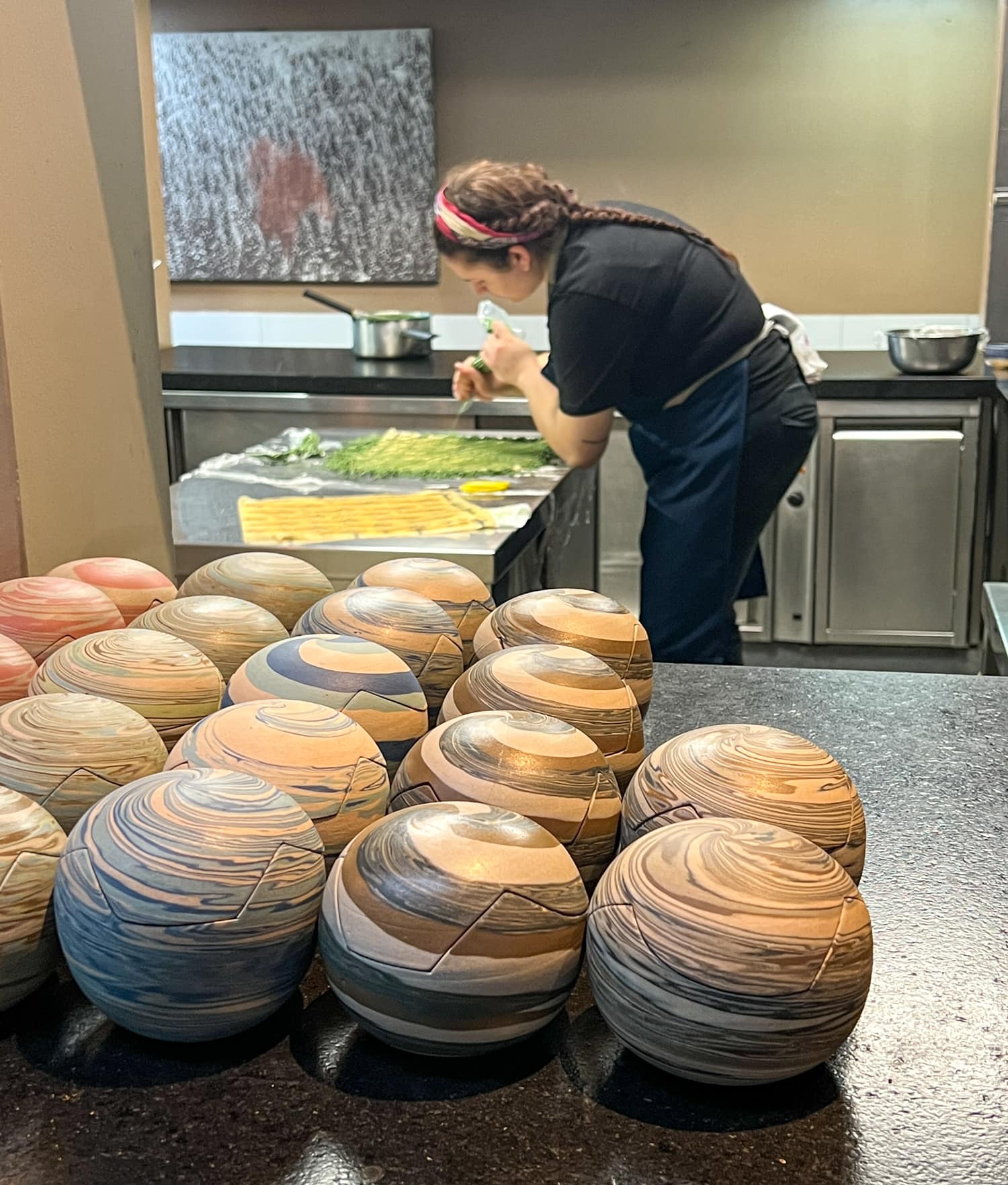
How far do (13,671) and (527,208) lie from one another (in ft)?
5.29

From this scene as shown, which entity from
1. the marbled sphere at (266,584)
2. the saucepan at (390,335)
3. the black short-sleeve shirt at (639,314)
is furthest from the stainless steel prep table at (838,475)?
the marbled sphere at (266,584)

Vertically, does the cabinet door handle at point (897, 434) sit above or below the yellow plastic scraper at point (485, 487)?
below

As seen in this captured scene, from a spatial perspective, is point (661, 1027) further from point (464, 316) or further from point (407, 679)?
point (464, 316)

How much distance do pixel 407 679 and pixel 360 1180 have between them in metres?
0.37

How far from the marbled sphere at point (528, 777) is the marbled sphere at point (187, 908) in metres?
0.10

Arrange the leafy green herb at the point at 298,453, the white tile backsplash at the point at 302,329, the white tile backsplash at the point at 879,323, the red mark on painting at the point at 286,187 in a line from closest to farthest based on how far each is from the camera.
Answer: the leafy green herb at the point at 298,453 → the white tile backsplash at the point at 879,323 → the red mark on painting at the point at 286,187 → the white tile backsplash at the point at 302,329

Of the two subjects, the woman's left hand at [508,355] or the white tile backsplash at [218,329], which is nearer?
the woman's left hand at [508,355]

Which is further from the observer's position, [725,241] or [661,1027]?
[725,241]

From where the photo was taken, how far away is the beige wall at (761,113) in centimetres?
405

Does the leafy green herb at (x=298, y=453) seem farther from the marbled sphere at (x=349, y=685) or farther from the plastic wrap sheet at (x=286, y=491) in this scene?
the marbled sphere at (x=349, y=685)

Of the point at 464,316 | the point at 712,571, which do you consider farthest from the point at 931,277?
the point at 712,571

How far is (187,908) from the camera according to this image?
0.60m

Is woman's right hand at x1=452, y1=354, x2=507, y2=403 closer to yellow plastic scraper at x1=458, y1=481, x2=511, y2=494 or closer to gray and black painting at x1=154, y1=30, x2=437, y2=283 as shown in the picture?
yellow plastic scraper at x1=458, y1=481, x2=511, y2=494

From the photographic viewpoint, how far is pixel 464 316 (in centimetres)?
444
